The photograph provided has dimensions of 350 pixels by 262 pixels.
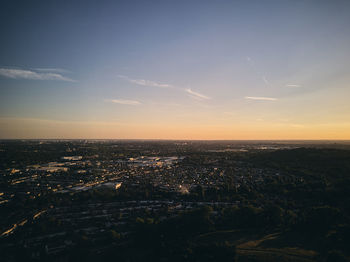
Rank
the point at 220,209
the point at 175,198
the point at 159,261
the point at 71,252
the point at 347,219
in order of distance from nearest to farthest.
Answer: the point at 159,261
the point at 71,252
the point at 347,219
the point at 220,209
the point at 175,198

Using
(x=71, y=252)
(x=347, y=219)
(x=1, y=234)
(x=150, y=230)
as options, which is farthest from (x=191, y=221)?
(x=1, y=234)

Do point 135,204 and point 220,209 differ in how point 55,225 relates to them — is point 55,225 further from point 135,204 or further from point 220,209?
point 220,209

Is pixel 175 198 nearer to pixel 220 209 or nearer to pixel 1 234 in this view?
pixel 220 209

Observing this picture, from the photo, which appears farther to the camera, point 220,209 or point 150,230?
point 220,209

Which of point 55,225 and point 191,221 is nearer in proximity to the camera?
point 191,221

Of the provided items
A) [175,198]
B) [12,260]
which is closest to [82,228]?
[12,260]

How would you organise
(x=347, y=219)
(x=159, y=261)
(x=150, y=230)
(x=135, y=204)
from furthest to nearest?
(x=135, y=204) → (x=347, y=219) → (x=150, y=230) → (x=159, y=261)

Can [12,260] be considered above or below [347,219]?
below

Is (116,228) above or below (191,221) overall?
below

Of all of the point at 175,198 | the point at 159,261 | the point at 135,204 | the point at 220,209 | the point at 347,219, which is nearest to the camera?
the point at 159,261
